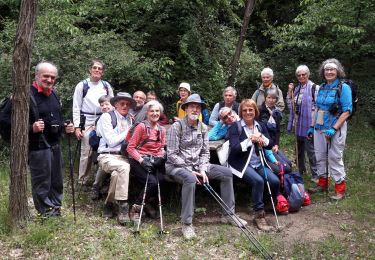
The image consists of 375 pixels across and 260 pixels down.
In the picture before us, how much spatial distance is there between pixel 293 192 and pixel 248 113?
1.56 metres

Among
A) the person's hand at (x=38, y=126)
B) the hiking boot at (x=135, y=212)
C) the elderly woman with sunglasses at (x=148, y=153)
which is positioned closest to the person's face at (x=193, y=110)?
the elderly woman with sunglasses at (x=148, y=153)

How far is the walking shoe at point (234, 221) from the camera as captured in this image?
6.17 metres

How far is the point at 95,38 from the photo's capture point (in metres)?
9.69

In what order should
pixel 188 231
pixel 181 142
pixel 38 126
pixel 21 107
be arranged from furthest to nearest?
pixel 181 142 → pixel 188 231 → pixel 38 126 → pixel 21 107

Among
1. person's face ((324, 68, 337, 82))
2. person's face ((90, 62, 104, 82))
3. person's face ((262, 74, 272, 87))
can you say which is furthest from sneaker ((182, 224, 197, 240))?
person's face ((324, 68, 337, 82))

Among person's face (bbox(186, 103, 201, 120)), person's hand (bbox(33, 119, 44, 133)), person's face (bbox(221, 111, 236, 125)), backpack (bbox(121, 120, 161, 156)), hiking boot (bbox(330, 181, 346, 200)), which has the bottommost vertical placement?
hiking boot (bbox(330, 181, 346, 200))

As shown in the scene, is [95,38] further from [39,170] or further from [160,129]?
Result: [39,170]

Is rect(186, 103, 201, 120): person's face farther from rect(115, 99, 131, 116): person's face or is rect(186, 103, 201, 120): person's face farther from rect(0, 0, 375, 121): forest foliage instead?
rect(0, 0, 375, 121): forest foliage

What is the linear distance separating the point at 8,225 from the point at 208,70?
7394 mm

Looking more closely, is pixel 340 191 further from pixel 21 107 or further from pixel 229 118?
pixel 21 107

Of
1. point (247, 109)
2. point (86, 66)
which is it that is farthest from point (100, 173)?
point (86, 66)

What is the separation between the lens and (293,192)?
695 centimetres

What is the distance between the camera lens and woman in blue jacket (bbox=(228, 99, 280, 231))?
6621mm

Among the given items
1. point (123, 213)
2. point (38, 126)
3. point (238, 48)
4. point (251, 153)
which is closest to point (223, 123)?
point (251, 153)
